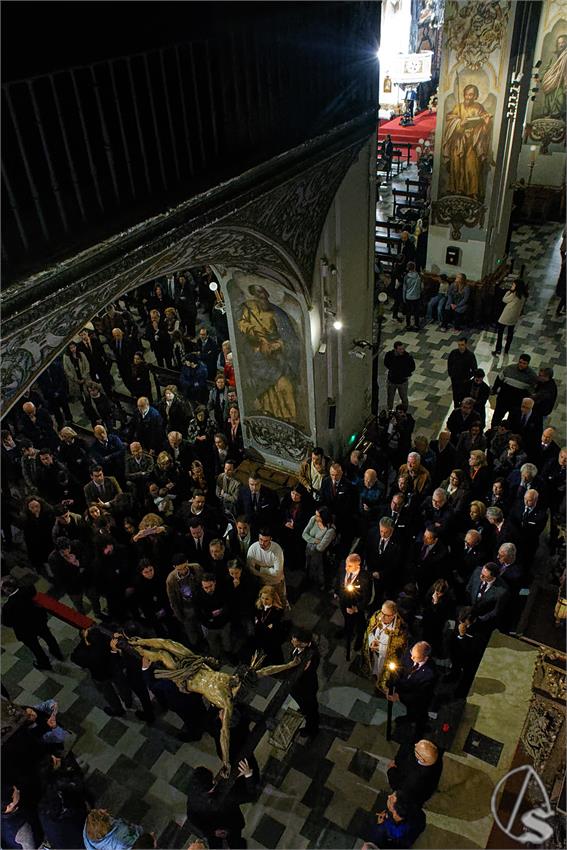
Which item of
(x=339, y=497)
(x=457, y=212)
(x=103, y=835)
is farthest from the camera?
(x=457, y=212)

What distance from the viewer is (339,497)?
799 centimetres

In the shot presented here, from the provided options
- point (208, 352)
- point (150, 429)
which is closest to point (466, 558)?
point (150, 429)

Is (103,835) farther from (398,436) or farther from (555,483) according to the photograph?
(555,483)

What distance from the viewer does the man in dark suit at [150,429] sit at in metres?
9.36

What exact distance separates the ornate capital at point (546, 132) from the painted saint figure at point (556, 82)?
156 millimetres

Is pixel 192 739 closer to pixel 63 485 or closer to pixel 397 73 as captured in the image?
A: pixel 63 485

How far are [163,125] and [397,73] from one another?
18.3m

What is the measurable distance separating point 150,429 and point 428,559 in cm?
443

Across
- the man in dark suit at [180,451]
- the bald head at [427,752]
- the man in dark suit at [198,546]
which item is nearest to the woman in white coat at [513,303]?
the man in dark suit at [180,451]

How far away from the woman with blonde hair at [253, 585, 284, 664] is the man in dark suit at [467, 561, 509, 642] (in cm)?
202

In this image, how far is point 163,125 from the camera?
17.4ft

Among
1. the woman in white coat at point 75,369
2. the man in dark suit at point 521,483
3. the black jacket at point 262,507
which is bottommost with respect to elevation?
the woman in white coat at point 75,369

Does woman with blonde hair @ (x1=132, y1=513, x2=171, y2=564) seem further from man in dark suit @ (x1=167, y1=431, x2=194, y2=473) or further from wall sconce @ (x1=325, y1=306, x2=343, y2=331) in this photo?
wall sconce @ (x1=325, y1=306, x2=343, y2=331)

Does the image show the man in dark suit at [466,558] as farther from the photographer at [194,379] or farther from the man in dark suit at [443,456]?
the photographer at [194,379]
